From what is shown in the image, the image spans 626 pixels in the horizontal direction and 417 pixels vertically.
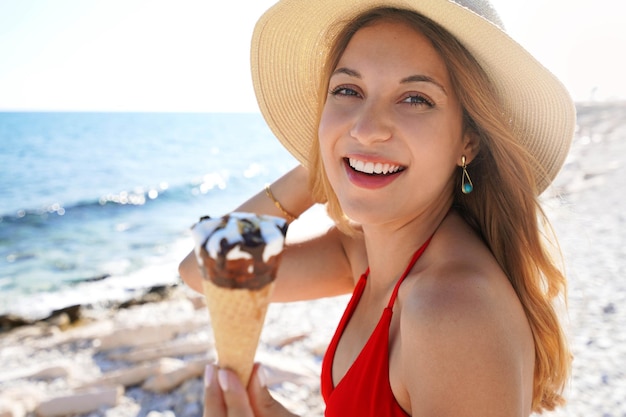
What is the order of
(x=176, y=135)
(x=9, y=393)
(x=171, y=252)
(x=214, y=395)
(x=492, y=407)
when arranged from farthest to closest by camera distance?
(x=176, y=135)
(x=171, y=252)
(x=9, y=393)
(x=492, y=407)
(x=214, y=395)

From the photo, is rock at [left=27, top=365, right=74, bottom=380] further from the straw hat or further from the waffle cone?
the waffle cone

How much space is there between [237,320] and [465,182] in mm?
1265

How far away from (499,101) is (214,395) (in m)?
1.49

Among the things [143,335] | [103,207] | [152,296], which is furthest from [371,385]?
[103,207]

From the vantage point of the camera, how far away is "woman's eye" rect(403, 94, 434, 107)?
6.59ft

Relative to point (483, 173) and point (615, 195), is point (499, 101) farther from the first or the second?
point (615, 195)

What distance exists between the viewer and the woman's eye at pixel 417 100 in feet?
6.59

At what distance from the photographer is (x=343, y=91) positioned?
217 cm

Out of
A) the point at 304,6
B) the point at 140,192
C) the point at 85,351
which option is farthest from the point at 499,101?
the point at 140,192

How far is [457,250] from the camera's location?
6.24ft

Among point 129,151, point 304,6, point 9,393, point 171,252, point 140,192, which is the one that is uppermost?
point 304,6

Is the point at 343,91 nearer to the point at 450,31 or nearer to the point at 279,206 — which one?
the point at 450,31

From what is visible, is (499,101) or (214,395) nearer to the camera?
(214,395)

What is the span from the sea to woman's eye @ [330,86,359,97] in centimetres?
790
